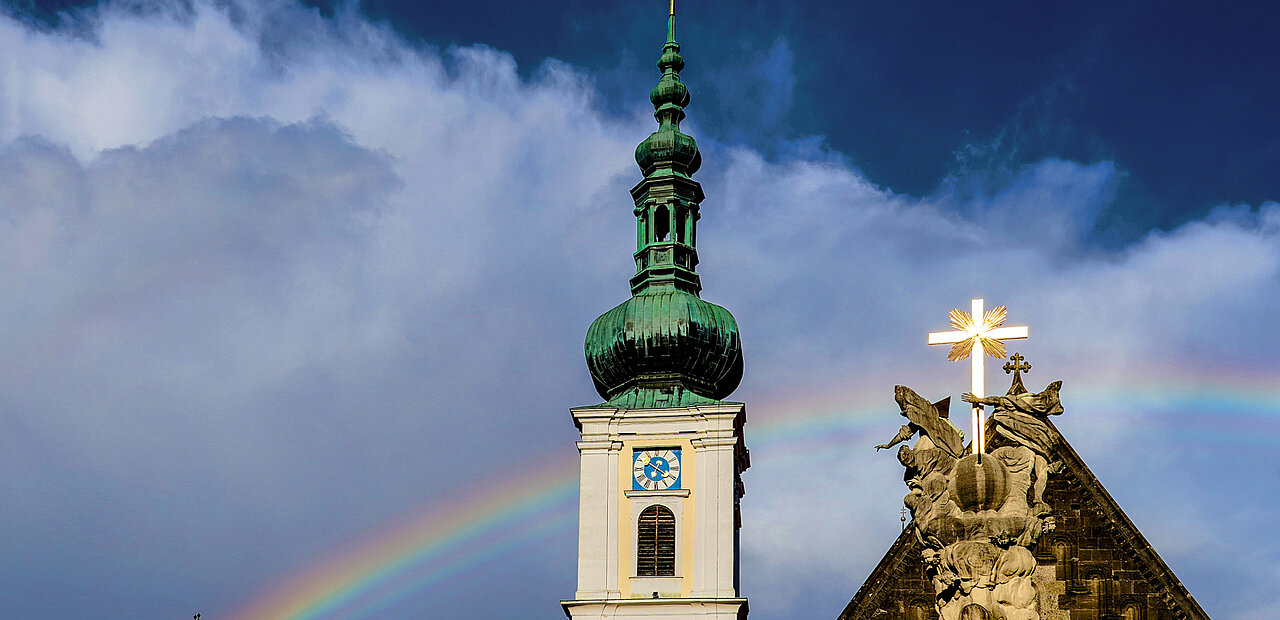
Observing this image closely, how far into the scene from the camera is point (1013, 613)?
16.2 metres

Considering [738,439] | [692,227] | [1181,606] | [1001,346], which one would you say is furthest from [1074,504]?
[692,227]

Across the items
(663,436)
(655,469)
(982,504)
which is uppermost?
(663,436)

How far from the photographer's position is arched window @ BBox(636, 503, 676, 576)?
47.6m

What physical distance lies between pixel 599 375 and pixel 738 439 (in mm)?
3867

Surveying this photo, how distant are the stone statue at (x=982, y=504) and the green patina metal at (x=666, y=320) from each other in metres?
32.3

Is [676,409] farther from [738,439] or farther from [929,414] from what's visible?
[929,414]

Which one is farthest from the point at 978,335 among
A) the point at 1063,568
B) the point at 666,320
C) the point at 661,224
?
the point at 661,224

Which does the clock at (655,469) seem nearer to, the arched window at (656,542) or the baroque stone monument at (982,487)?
the arched window at (656,542)

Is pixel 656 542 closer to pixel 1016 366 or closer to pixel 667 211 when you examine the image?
pixel 667 211

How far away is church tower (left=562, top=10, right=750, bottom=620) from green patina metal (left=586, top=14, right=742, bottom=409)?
1.4 inches

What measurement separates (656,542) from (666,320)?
5.69 metres

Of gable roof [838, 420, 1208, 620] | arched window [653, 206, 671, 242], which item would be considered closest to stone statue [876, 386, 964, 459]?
gable roof [838, 420, 1208, 620]

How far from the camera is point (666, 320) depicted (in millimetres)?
50219

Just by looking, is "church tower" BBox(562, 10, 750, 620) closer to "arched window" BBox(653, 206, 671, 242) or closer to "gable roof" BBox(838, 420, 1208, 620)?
"arched window" BBox(653, 206, 671, 242)
